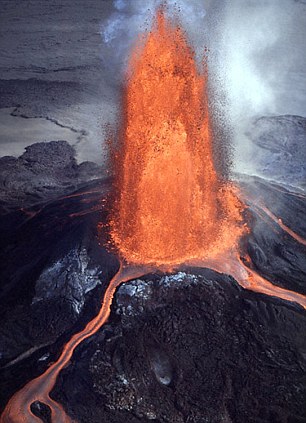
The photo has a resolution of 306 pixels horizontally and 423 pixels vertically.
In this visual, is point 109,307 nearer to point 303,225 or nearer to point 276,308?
point 276,308

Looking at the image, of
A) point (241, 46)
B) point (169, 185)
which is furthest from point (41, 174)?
point (241, 46)

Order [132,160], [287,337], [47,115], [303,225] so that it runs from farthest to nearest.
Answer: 1. [47,115]
2. [303,225]
3. [132,160]
4. [287,337]

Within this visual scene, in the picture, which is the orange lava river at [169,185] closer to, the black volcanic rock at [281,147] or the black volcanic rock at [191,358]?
the black volcanic rock at [191,358]

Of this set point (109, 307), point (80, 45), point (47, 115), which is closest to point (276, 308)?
point (109, 307)

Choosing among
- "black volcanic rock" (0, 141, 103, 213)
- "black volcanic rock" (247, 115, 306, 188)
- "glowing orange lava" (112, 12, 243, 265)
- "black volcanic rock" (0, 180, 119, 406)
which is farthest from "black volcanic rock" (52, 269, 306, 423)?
"black volcanic rock" (247, 115, 306, 188)

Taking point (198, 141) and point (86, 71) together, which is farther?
point (86, 71)

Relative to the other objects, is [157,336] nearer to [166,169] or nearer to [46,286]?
[46,286]

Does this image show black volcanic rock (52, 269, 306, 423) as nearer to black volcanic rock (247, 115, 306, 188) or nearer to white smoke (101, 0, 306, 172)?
black volcanic rock (247, 115, 306, 188)
